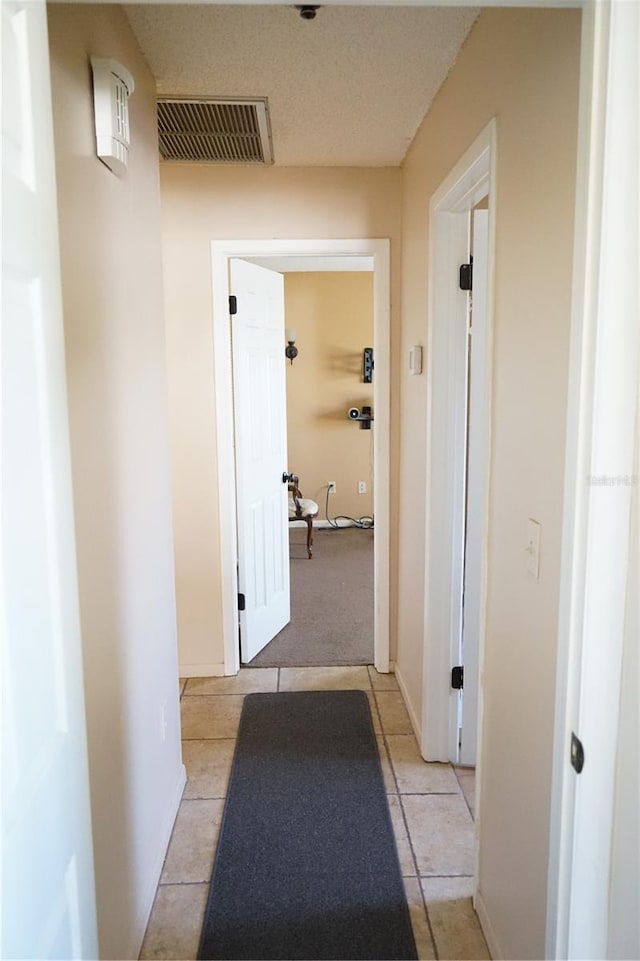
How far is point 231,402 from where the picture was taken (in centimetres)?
313

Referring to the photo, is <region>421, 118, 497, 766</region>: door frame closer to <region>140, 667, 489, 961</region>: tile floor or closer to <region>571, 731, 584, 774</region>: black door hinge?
<region>140, 667, 489, 961</region>: tile floor

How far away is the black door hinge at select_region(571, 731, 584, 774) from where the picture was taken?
3.22ft

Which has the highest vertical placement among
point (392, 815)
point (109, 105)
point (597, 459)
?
point (109, 105)

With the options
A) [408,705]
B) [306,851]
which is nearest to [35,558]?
[306,851]

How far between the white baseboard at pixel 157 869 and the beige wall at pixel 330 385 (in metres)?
4.14

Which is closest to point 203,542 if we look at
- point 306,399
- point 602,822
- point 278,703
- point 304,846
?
point 278,703

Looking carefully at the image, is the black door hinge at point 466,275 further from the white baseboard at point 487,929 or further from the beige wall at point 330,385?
the beige wall at point 330,385

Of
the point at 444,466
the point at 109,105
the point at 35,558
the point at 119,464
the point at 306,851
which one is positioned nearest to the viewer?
the point at 35,558

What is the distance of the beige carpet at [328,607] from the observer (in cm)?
349

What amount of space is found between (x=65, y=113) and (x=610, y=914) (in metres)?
1.77

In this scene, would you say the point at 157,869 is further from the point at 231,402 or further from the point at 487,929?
the point at 231,402

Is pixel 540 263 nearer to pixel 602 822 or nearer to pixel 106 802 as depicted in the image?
pixel 602 822

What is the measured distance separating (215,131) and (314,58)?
0.72m

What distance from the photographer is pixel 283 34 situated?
1832mm
